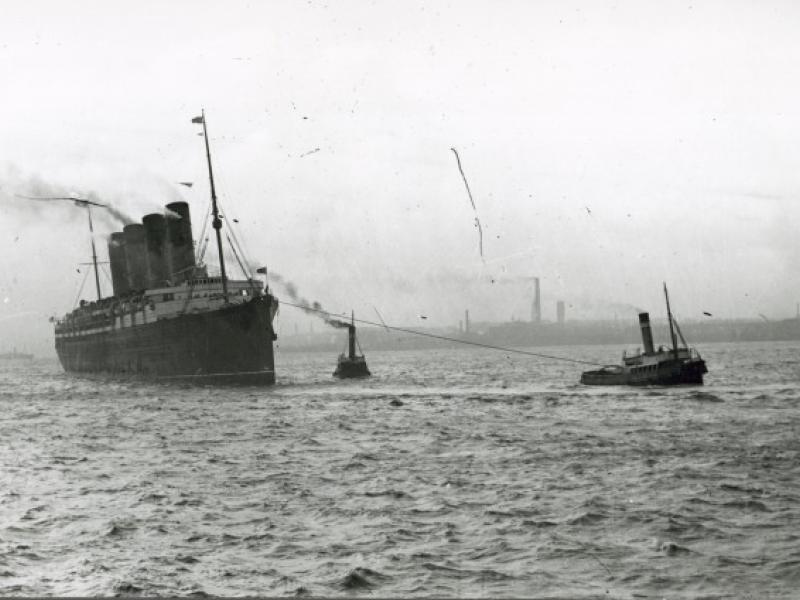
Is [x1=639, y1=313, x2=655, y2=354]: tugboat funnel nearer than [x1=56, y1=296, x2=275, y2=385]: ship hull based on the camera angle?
Yes

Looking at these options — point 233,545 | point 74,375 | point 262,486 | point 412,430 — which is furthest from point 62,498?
point 74,375

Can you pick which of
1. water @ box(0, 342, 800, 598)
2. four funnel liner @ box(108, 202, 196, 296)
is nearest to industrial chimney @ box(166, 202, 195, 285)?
four funnel liner @ box(108, 202, 196, 296)

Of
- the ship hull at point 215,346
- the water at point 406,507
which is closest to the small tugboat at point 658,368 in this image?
the water at point 406,507

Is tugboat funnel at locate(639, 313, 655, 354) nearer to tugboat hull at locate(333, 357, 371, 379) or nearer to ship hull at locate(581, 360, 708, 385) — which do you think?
ship hull at locate(581, 360, 708, 385)

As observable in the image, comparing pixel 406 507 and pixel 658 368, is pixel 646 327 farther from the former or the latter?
pixel 406 507

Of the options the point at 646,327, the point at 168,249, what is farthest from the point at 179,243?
the point at 646,327

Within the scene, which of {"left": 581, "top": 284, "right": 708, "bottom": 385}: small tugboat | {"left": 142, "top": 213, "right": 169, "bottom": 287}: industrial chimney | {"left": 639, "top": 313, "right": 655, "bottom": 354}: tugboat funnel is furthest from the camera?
{"left": 142, "top": 213, "right": 169, "bottom": 287}: industrial chimney
